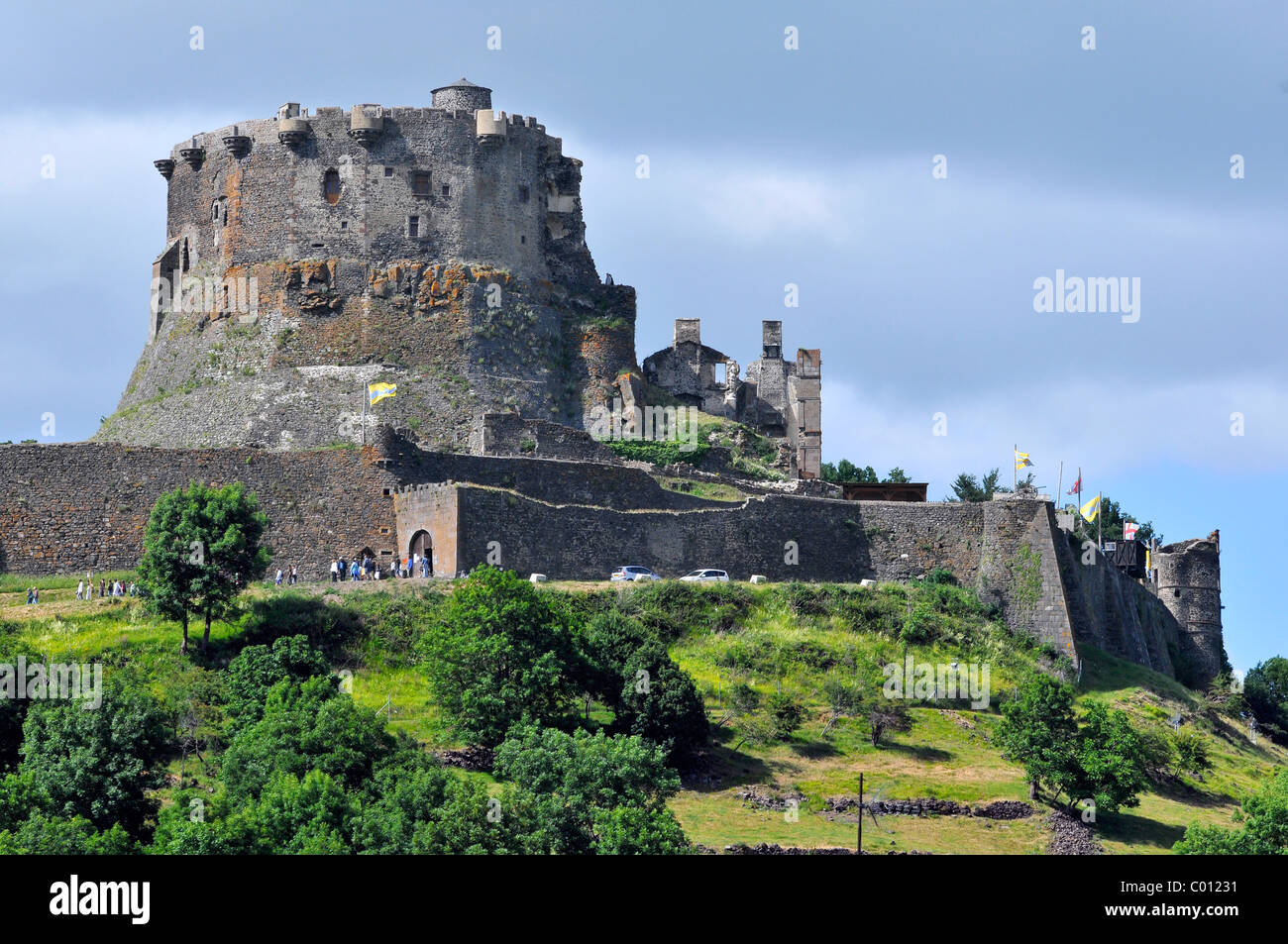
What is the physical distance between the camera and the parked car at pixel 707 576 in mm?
64812

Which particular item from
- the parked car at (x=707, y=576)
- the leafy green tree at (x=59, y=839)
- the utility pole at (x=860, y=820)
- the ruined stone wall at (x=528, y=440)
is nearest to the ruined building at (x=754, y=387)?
the ruined stone wall at (x=528, y=440)

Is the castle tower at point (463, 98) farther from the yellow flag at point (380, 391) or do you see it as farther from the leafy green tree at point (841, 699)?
the leafy green tree at point (841, 699)

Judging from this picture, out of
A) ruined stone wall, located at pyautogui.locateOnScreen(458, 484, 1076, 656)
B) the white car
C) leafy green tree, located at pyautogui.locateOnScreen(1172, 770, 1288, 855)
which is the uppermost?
ruined stone wall, located at pyautogui.locateOnScreen(458, 484, 1076, 656)

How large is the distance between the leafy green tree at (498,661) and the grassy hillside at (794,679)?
50.3 inches

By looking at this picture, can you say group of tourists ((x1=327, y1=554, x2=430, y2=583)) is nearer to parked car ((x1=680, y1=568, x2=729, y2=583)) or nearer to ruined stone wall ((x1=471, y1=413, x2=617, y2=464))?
parked car ((x1=680, y1=568, x2=729, y2=583))

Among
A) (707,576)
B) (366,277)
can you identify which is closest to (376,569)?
(707,576)

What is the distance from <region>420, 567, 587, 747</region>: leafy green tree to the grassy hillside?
4.20ft

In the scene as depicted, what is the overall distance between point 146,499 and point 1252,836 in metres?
33.4

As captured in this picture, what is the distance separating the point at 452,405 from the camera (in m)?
77.1

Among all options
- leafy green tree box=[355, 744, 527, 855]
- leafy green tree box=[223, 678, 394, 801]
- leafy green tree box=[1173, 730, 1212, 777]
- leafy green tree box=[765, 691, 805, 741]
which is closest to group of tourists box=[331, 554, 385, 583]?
leafy green tree box=[223, 678, 394, 801]

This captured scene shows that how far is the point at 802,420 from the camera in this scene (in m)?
87.4

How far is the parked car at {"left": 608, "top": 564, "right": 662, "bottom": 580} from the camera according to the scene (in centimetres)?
6419
